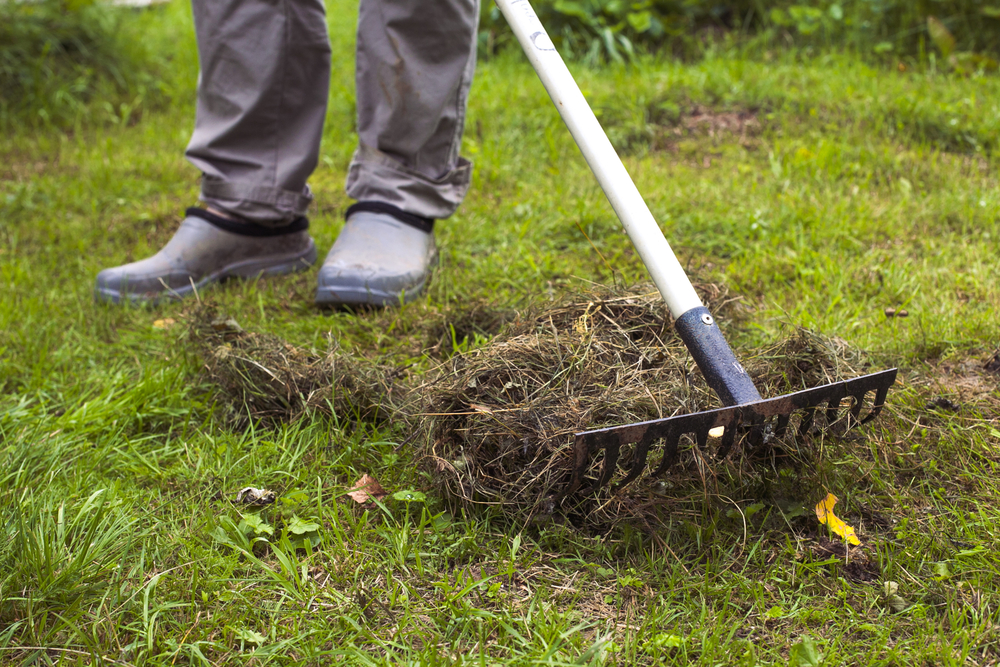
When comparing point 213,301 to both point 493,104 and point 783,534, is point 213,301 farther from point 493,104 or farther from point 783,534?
point 493,104

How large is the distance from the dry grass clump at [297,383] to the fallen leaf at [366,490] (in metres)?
0.17

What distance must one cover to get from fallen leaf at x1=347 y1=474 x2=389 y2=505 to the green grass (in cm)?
2

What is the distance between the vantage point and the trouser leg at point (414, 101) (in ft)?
7.18

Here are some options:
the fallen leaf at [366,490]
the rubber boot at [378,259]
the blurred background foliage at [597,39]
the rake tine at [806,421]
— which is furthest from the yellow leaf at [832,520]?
the blurred background foliage at [597,39]

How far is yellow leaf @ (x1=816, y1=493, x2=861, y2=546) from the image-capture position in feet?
4.24

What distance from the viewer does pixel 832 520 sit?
1.32m

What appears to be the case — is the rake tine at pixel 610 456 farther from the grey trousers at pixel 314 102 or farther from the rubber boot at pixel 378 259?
the grey trousers at pixel 314 102

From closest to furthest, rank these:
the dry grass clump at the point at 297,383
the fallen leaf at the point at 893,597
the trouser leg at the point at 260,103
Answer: the fallen leaf at the point at 893,597 < the dry grass clump at the point at 297,383 < the trouser leg at the point at 260,103

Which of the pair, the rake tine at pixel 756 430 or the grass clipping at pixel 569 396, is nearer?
the rake tine at pixel 756 430

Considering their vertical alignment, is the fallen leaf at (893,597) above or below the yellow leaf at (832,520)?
below

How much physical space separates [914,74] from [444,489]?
11.2 feet

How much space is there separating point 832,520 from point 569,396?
49cm

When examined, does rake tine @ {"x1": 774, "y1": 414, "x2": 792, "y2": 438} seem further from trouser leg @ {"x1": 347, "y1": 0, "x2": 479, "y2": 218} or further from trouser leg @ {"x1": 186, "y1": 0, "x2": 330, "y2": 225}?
trouser leg @ {"x1": 186, "y1": 0, "x2": 330, "y2": 225}

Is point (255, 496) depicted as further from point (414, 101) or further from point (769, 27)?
point (769, 27)
